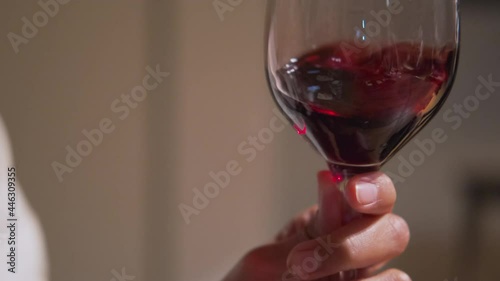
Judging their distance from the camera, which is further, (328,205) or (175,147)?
A: (175,147)

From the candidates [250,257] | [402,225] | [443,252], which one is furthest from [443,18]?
[443,252]

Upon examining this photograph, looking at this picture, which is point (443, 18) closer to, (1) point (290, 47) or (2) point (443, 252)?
(1) point (290, 47)
